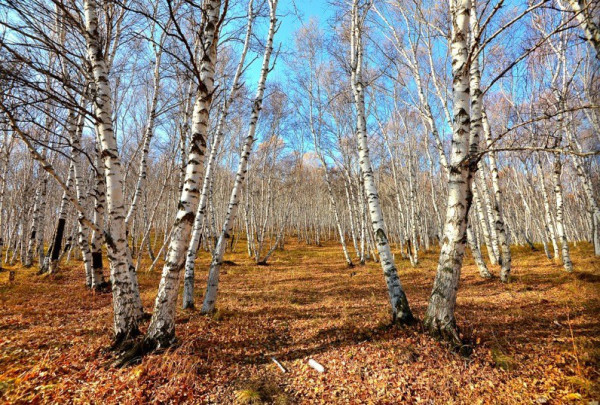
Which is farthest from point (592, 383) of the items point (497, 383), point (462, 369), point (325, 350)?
point (325, 350)

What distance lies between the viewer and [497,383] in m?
2.85

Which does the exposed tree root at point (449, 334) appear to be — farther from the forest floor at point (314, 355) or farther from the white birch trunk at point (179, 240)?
the white birch trunk at point (179, 240)

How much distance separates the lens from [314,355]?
370 cm

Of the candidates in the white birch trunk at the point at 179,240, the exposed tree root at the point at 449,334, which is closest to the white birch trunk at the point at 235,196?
the white birch trunk at the point at 179,240

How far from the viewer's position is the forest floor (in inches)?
109

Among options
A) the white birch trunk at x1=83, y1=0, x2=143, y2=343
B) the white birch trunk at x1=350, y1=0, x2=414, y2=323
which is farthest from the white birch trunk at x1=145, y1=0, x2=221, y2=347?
the white birch trunk at x1=350, y1=0, x2=414, y2=323

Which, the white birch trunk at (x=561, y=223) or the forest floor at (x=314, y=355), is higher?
the white birch trunk at (x=561, y=223)

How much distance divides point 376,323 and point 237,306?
10.9 ft

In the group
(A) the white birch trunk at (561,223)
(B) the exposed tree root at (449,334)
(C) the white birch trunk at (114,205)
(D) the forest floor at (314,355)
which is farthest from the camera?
(A) the white birch trunk at (561,223)

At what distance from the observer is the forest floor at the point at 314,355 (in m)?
2.76

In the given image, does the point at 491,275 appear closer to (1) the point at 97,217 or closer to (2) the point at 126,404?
(2) the point at 126,404

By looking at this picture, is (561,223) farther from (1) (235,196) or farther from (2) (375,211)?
(1) (235,196)

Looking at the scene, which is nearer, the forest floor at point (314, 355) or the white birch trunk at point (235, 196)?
the forest floor at point (314, 355)

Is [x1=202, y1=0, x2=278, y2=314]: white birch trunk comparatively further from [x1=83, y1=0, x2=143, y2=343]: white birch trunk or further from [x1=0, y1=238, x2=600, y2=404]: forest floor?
[x1=83, y1=0, x2=143, y2=343]: white birch trunk
